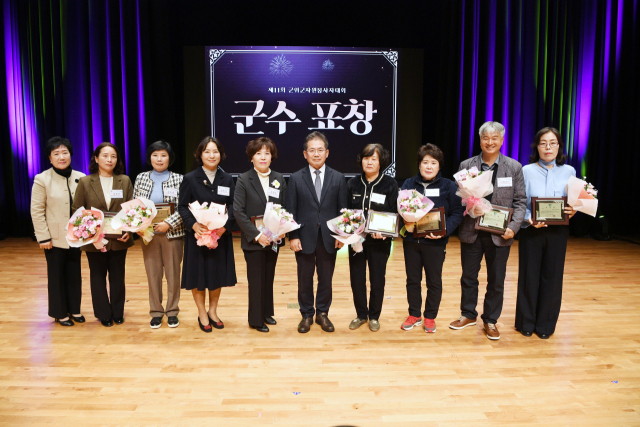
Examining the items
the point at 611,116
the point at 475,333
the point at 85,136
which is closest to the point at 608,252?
the point at 611,116

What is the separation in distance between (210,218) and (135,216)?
20.5 inches

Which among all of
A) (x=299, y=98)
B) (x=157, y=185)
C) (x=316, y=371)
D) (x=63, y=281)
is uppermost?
(x=299, y=98)

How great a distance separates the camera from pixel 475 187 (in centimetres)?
286

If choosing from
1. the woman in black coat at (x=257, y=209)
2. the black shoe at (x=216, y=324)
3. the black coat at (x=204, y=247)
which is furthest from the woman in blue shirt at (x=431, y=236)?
the black shoe at (x=216, y=324)

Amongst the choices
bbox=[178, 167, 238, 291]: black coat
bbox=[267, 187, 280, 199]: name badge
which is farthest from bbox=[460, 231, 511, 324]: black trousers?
bbox=[178, 167, 238, 291]: black coat

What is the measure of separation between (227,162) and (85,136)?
7.39 feet

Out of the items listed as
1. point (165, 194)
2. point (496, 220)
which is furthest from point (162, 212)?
point (496, 220)

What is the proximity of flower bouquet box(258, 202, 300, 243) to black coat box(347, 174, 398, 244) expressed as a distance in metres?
0.48

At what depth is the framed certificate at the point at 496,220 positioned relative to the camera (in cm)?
292

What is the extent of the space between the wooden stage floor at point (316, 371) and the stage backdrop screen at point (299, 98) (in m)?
3.44

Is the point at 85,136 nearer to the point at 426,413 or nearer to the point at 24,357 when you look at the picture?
the point at 24,357

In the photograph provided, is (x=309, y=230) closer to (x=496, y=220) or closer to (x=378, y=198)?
(x=378, y=198)

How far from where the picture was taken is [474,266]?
317 centimetres

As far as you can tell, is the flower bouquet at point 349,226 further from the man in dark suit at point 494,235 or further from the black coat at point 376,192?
the man in dark suit at point 494,235
